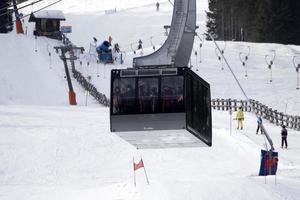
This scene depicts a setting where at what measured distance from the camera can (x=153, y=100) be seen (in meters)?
20.3

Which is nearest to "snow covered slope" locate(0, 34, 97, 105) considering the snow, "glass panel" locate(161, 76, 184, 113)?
the snow

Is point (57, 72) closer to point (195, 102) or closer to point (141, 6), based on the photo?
point (195, 102)

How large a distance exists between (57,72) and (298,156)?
27.2 meters

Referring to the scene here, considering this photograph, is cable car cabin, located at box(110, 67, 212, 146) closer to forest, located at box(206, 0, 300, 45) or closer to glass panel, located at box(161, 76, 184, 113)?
glass panel, located at box(161, 76, 184, 113)

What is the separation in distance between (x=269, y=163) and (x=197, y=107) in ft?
10.0

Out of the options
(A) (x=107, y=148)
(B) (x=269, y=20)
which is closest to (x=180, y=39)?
(A) (x=107, y=148)

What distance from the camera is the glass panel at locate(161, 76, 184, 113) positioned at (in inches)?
789

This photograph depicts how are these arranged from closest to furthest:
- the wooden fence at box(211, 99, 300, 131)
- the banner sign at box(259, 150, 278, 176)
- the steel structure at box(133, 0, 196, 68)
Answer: the banner sign at box(259, 150, 278, 176)
the steel structure at box(133, 0, 196, 68)
the wooden fence at box(211, 99, 300, 131)

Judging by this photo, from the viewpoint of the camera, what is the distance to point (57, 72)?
52.4m

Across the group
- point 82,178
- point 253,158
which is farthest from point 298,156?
point 82,178

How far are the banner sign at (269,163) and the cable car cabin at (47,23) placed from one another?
4845 centimetres

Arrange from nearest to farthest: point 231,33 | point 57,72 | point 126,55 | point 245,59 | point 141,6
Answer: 1. point 57,72
2. point 245,59
3. point 126,55
4. point 231,33
5. point 141,6

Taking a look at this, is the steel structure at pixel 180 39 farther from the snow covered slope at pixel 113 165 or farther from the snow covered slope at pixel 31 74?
the snow covered slope at pixel 31 74

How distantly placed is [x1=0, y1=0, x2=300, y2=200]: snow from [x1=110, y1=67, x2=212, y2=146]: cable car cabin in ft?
5.94
